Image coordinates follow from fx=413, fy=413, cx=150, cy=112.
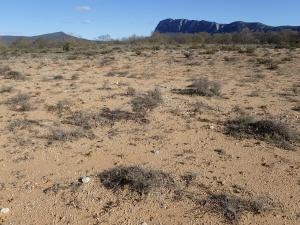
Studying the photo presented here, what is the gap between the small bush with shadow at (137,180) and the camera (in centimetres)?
544

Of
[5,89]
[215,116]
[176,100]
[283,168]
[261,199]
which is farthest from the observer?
[5,89]

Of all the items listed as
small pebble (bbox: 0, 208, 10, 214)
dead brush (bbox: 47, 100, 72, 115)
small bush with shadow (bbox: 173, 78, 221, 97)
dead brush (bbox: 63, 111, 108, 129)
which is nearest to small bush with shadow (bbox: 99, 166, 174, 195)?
small pebble (bbox: 0, 208, 10, 214)

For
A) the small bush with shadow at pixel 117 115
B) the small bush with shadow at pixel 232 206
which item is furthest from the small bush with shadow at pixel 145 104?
the small bush with shadow at pixel 232 206

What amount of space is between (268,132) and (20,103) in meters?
5.89

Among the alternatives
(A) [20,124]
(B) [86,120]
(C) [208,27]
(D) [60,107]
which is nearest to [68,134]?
(B) [86,120]

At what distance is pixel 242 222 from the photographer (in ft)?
15.5

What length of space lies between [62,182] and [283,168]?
3.30 m

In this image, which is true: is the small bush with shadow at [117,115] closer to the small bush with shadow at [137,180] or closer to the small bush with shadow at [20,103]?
the small bush with shadow at [20,103]

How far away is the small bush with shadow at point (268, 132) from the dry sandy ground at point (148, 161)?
0.60 feet

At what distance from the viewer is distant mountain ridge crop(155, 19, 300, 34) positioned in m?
119

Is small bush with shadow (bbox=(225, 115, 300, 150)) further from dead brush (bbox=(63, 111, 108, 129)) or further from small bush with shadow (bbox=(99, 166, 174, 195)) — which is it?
dead brush (bbox=(63, 111, 108, 129))

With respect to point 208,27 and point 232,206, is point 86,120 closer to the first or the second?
point 232,206

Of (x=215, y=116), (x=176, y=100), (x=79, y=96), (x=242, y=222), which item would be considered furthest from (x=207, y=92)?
(x=242, y=222)

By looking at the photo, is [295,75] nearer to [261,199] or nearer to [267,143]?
[267,143]
